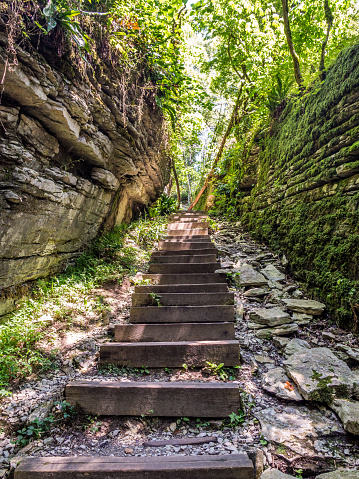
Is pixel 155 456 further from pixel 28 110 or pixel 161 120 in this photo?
pixel 161 120

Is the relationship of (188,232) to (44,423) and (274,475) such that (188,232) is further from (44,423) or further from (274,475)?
(274,475)

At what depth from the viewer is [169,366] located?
2.58 meters

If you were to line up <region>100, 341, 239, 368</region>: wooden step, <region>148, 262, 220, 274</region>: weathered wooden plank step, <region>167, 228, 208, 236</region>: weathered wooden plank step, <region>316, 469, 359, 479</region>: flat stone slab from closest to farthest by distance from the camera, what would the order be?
<region>316, 469, 359, 479</region>: flat stone slab, <region>100, 341, 239, 368</region>: wooden step, <region>148, 262, 220, 274</region>: weathered wooden plank step, <region>167, 228, 208, 236</region>: weathered wooden plank step

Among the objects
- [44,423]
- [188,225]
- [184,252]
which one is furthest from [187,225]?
[44,423]

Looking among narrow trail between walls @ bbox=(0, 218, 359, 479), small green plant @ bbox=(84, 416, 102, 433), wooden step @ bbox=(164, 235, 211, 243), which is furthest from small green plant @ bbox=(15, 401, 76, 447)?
wooden step @ bbox=(164, 235, 211, 243)

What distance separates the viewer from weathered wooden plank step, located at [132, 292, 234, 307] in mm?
3443

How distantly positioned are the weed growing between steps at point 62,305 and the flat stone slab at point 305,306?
251 cm

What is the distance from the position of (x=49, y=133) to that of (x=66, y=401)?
10.7ft

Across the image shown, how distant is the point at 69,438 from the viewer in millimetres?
1899

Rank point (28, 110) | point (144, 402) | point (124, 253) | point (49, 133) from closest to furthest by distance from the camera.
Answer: point (144, 402) → point (28, 110) → point (49, 133) → point (124, 253)

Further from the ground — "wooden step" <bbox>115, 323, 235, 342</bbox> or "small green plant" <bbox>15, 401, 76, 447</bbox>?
"wooden step" <bbox>115, 323, 235, 342</bbox>

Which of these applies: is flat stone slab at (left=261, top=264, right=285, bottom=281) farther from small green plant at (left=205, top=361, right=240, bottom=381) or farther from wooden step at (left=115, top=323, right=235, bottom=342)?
small green plant at (left=205, top=361, right=240, bottom=381)

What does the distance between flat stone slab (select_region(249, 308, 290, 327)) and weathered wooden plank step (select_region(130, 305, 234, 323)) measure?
29cm

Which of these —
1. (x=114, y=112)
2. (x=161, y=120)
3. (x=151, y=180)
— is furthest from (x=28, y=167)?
(x=151, y=180)
